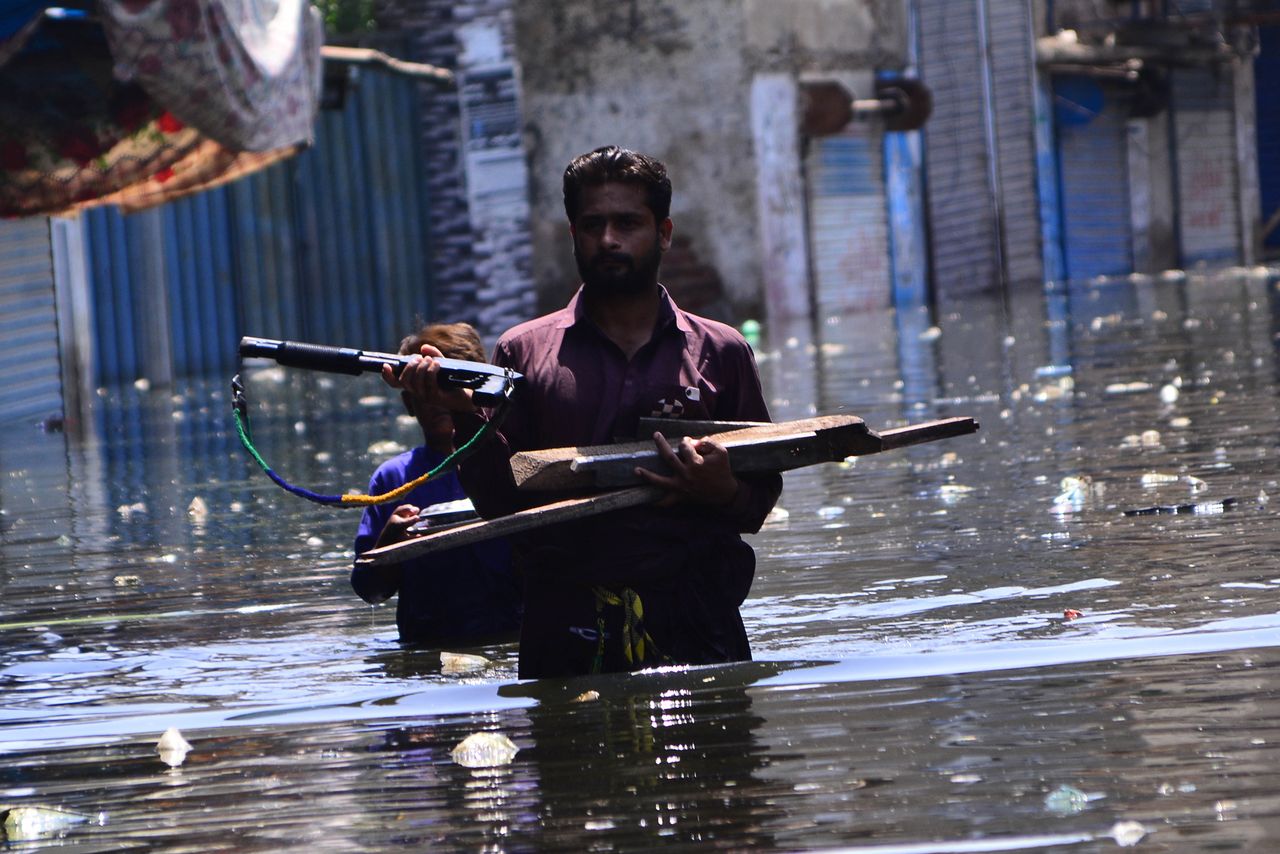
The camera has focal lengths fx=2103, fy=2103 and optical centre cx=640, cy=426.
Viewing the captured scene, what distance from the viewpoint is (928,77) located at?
27391 millimetres

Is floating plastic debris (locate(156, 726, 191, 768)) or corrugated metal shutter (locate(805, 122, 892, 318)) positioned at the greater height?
corrugated metal shutter (locate(805, 122, 892, 318))

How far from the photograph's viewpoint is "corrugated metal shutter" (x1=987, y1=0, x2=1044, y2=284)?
28219mm

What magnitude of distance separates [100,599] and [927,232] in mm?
21659

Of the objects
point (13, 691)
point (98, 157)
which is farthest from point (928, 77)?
point (13, 691)

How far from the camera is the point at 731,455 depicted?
398cm

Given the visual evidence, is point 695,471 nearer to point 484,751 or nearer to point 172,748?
point 484,751

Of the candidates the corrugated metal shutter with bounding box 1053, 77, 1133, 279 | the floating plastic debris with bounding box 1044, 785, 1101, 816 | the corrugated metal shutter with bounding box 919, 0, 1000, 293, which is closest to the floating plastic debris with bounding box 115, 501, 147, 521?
the floating plastic debris with bounding box 1044, 785, 1101, 816

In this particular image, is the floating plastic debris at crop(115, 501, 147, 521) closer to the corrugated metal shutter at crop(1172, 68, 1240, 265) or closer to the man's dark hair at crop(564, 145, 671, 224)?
the man's dark hair at crop(564, 145, 671, 224)

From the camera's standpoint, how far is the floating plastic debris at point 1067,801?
3.27 m

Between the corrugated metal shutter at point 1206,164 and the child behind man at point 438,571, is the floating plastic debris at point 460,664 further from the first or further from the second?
the corrugated metal shutter at point 1206,164

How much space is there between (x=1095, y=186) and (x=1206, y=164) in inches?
124

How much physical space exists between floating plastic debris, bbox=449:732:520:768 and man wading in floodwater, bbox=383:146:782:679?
37cm

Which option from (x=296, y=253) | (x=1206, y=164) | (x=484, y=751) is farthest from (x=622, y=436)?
(x=1206, y=164)

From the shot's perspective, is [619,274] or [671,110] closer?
[619,274]
